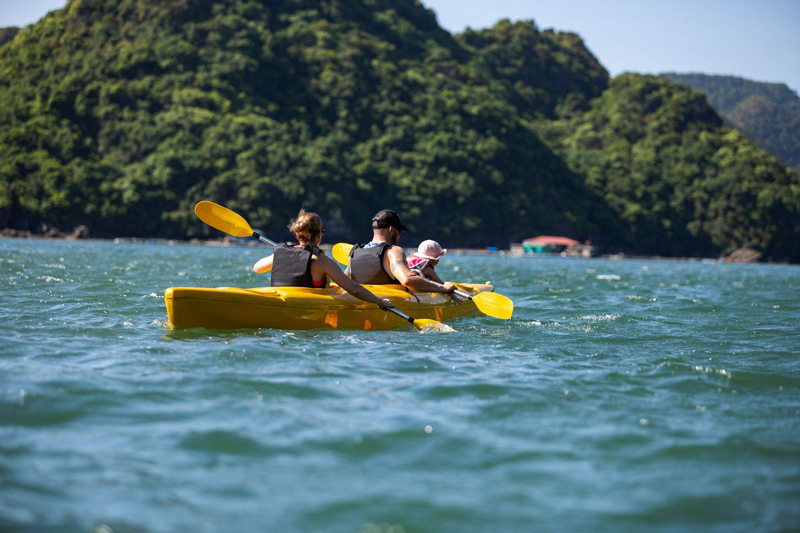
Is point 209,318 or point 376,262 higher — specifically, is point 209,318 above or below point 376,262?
below

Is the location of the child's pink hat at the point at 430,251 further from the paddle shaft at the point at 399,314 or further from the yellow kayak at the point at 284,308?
the paddle shaft at the point at 399,314

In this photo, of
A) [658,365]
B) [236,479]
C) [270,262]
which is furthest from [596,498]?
[270,262]

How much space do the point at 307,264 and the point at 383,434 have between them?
11.6ft

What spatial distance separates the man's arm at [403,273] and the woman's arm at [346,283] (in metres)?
0.47

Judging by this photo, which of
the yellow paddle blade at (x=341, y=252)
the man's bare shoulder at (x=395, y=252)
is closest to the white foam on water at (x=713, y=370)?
the man's bare shoulder at (x=395, y=252)

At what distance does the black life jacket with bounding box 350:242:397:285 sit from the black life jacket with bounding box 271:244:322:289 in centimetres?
87

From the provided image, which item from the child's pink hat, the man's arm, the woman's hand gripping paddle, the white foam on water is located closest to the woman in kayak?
the man's arm

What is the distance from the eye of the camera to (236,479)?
9.23 feet

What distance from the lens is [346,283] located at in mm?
6711

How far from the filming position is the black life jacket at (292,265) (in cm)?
A: 667

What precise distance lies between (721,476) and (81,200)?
61335 millimetres

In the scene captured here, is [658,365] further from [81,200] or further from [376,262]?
[81,200]

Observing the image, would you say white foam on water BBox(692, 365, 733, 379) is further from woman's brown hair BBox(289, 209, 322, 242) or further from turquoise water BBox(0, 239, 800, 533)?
woman's brown hair BBox(289, 209, 322, 242)

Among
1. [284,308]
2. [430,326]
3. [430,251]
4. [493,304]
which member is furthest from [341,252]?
[284,308]
